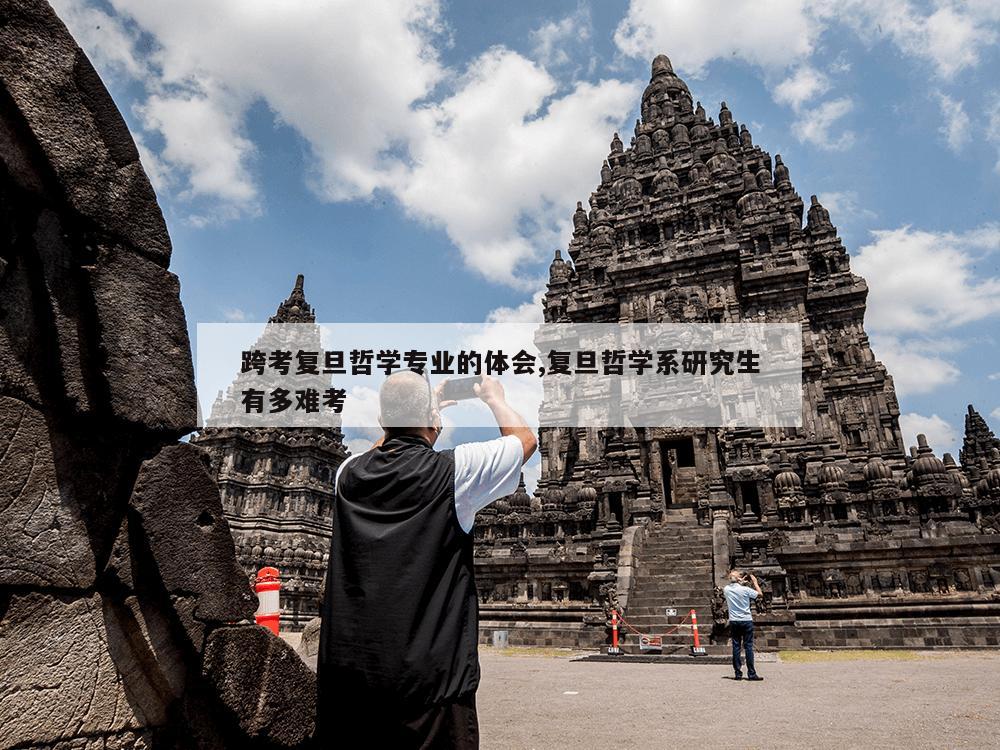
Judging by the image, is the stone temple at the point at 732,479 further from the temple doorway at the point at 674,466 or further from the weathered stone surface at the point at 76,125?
the weathered stone surface at the point at 76,125

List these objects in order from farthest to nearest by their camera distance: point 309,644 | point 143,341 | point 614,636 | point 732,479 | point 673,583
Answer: point 732,479 < point 673,583 < point 614,636 < point 309,644 < point 143,341

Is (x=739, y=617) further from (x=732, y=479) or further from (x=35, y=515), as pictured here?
(x=732, y=479)

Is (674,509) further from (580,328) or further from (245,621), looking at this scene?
(245,621)

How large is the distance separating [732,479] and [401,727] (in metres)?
21.3

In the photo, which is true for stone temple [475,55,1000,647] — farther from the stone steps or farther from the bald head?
the bald head

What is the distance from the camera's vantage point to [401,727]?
7.10 ft

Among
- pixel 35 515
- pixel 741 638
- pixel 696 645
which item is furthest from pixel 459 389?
pixel 696 645

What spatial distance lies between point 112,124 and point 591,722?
6.61m

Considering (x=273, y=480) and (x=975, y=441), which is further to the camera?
(x=273, y=480)

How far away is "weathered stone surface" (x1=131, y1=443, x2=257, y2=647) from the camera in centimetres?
260

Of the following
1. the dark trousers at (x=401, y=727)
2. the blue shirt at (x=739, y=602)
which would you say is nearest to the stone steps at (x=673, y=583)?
the blue shirt at (x=739, y=602)

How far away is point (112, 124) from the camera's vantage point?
8.96 feet

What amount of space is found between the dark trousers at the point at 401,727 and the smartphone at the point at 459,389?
1266mm

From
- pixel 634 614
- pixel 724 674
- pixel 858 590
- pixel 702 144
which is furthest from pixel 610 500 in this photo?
pixel 702 144
